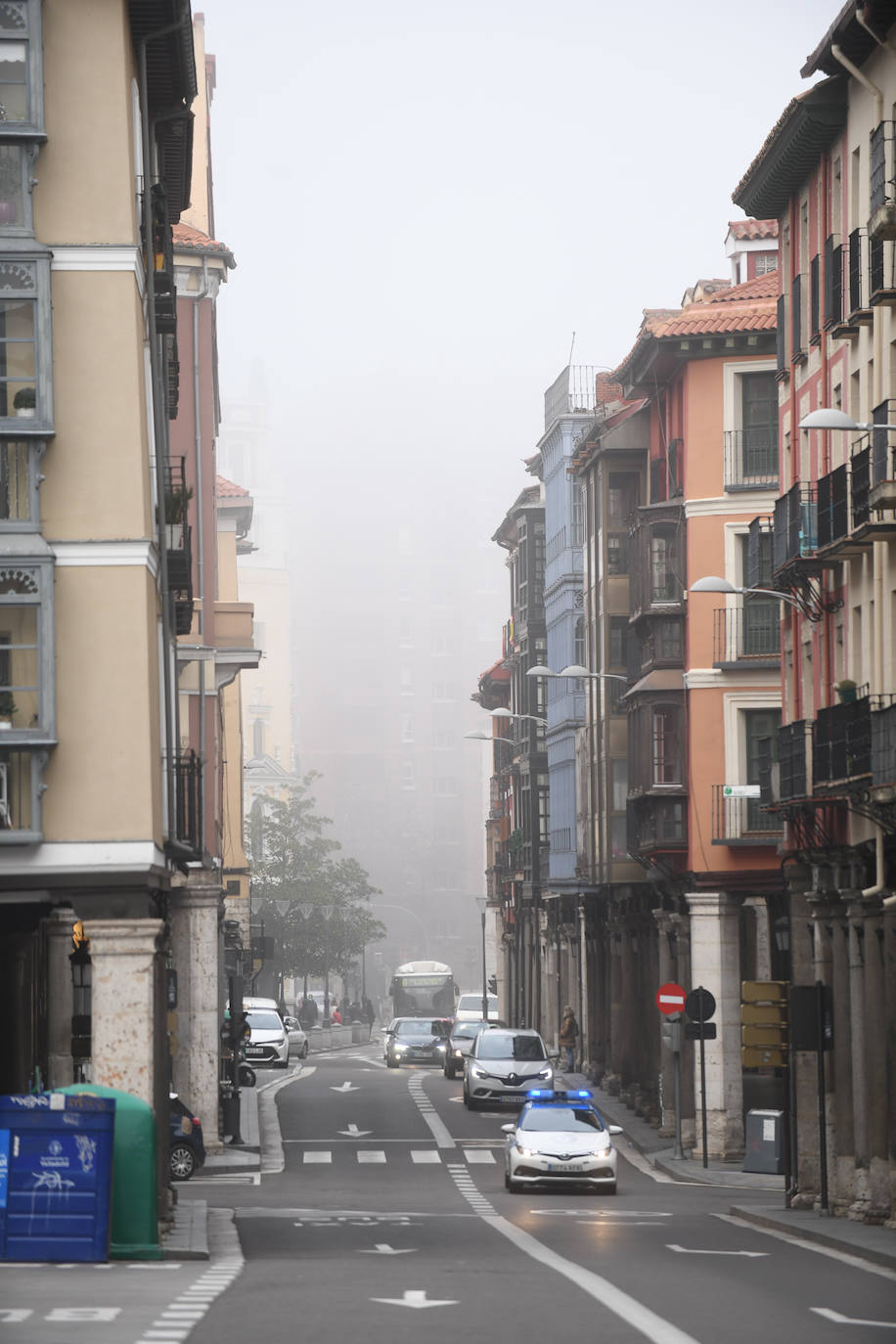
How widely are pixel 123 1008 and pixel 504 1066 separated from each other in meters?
29.9

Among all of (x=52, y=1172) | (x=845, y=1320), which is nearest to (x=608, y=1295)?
(x=845, y=1320)

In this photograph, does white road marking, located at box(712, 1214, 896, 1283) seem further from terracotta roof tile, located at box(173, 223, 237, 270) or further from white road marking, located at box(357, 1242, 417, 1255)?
terracotta roof tile, located at box(173, 223, 237, 270)

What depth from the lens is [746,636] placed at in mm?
50688

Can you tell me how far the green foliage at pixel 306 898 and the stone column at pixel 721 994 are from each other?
6716 centimetres

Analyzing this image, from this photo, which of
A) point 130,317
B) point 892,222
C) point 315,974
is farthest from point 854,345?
point 315,974

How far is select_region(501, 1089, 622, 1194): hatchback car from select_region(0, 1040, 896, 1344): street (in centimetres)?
32

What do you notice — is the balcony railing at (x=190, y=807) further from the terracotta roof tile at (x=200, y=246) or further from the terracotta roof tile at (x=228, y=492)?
the terracotta roof tile at (x=228, y=492)

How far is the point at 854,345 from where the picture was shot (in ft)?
118

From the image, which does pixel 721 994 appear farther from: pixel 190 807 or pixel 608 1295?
pixel 608 1295

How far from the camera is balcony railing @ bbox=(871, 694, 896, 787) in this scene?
30594 mm

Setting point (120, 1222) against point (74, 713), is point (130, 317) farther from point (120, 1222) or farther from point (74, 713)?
point (120, 1222)

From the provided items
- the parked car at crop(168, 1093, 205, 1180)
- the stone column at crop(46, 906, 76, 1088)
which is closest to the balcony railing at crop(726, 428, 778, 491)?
the stone column at crop(46, 906, 76, 1088)

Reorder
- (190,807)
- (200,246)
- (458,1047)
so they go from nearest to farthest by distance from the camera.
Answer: (190,807) → (200,246) → (458,1047)

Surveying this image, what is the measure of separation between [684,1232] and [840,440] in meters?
11.6
